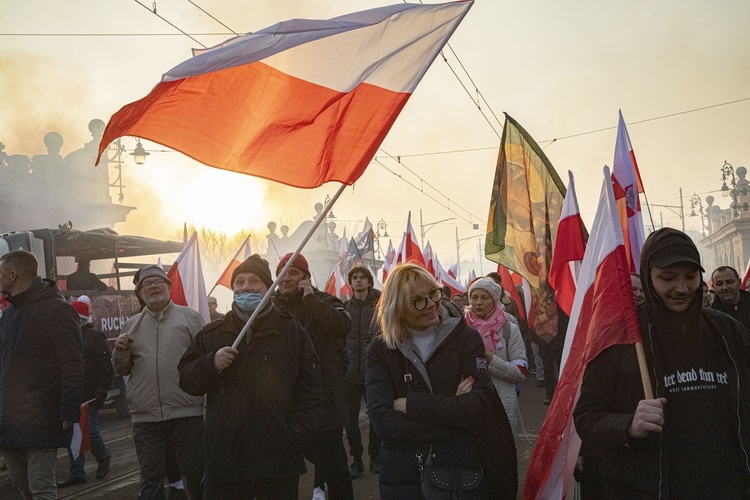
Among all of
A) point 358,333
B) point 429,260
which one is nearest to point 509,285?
point 429,260

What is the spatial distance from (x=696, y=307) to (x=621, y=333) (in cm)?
31

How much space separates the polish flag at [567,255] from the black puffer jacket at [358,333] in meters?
2.11

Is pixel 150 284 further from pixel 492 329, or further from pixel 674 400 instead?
pixel 674 400

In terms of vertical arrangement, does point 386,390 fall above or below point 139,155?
below

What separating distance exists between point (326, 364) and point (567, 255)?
2169 mm

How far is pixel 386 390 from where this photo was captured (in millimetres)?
3332

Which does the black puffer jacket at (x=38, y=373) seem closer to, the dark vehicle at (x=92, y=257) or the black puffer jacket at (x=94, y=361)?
the black puffer jacket at (x=94, y=361)

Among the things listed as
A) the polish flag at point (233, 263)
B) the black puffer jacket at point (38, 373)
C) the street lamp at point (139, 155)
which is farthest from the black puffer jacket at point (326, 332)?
the street lamp at point (139, 155)

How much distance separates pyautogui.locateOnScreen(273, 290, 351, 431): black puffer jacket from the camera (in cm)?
536

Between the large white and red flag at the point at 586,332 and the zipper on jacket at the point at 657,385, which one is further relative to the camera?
the large white and red flag at the point at 586,332

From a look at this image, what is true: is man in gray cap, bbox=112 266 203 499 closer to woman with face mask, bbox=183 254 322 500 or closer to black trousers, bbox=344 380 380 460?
woman with face mask, bbox=183 254 322 500

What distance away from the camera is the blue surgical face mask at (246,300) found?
13.5ft

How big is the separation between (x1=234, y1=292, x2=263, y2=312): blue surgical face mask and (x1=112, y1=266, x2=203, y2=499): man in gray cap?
1247mm

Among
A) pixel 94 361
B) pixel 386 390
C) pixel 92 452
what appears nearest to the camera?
pixel 386 390
